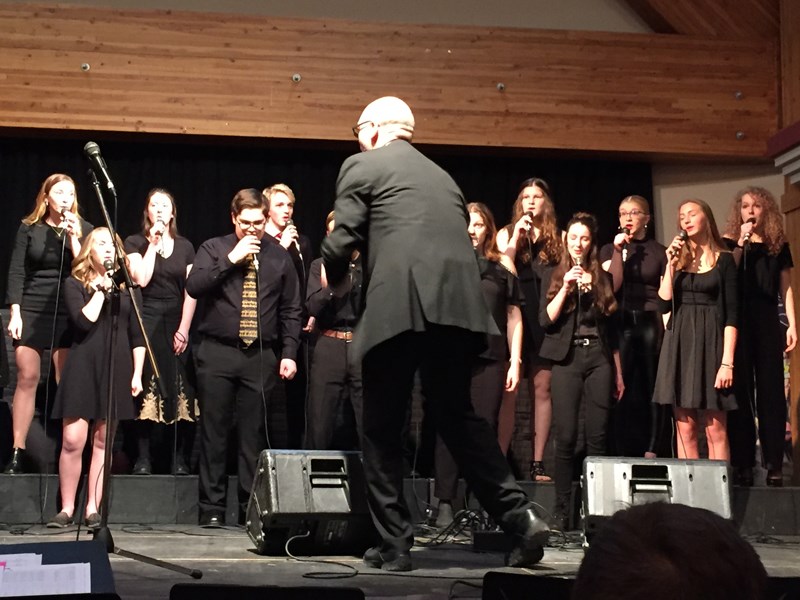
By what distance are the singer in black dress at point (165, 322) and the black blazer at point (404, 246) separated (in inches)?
102

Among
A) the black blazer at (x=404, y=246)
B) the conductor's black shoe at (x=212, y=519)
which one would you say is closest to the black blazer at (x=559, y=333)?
the conductor's black shoe at (x=212, y=519)

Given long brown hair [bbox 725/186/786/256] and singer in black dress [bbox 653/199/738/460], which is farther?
long brown hair [bbox 725/186/786/256]

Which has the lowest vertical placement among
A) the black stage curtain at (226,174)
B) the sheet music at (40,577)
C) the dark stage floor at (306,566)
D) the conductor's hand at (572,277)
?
the dark stage floor at (306,566)

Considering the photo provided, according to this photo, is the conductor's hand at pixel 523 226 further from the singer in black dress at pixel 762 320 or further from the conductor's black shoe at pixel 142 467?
the conductor's black shoe at pixel 142 467

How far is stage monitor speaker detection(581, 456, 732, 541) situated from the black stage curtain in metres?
4.43

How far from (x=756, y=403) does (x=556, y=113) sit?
3163mm

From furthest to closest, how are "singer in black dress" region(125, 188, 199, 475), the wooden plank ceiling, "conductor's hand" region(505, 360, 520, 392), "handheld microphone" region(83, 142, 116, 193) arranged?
the wooden plank ceiling → "singer in black dress" region(125, 188, 199, 475) → "conductor's hand" region(505, 360, 520, 392) → "handheld microphone" region(83, 142, 116, 193)

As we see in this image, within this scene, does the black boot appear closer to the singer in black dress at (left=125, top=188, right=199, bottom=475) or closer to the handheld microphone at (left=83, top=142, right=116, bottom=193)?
the singer in black dress at (left=125, top=188, right=199, bottom=475)

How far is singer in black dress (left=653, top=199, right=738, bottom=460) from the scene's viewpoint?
5820mm

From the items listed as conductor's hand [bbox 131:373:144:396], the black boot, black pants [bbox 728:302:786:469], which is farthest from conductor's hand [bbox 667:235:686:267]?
the black boot

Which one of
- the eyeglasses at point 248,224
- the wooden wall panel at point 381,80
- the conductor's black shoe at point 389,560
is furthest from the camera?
the wooden wall panel at point 381,80

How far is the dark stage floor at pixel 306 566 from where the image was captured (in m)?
3.32

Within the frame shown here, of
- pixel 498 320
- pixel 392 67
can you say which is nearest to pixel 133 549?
pixel 498 320

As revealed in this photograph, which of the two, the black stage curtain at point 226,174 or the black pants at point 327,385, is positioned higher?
the black stage curtain at point 226,174
